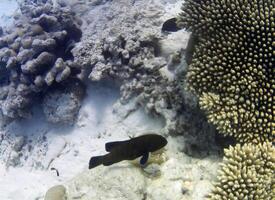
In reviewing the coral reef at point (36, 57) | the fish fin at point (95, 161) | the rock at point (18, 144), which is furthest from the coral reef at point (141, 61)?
the rock at point (18, 144)

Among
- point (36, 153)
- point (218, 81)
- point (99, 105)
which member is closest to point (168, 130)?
point (218, 81)

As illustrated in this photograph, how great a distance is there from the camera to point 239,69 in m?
3.81

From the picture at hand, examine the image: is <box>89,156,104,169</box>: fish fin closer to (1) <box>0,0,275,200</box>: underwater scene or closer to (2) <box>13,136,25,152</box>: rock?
(1) <box>0,0,275,200</box>: underwater scene

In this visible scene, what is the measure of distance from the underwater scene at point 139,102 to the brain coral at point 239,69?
1cm

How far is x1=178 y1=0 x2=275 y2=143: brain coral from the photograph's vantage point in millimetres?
3715

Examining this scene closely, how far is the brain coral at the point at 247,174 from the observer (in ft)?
10.9

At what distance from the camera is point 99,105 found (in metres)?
6.12

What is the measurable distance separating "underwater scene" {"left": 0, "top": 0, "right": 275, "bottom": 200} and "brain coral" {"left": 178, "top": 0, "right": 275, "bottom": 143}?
0.01 meters

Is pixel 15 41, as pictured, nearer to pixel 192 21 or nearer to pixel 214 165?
pixel 192 21

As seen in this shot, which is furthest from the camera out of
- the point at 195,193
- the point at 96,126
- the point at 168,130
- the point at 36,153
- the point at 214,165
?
the point at 36,153

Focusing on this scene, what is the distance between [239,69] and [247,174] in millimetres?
1269

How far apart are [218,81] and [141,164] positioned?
4.75 feet

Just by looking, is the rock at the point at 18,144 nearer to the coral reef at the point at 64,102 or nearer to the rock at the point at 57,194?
the coral reef at the point at 64,102

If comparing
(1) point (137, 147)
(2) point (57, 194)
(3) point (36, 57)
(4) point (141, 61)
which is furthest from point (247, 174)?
(3) point (36, 57)
